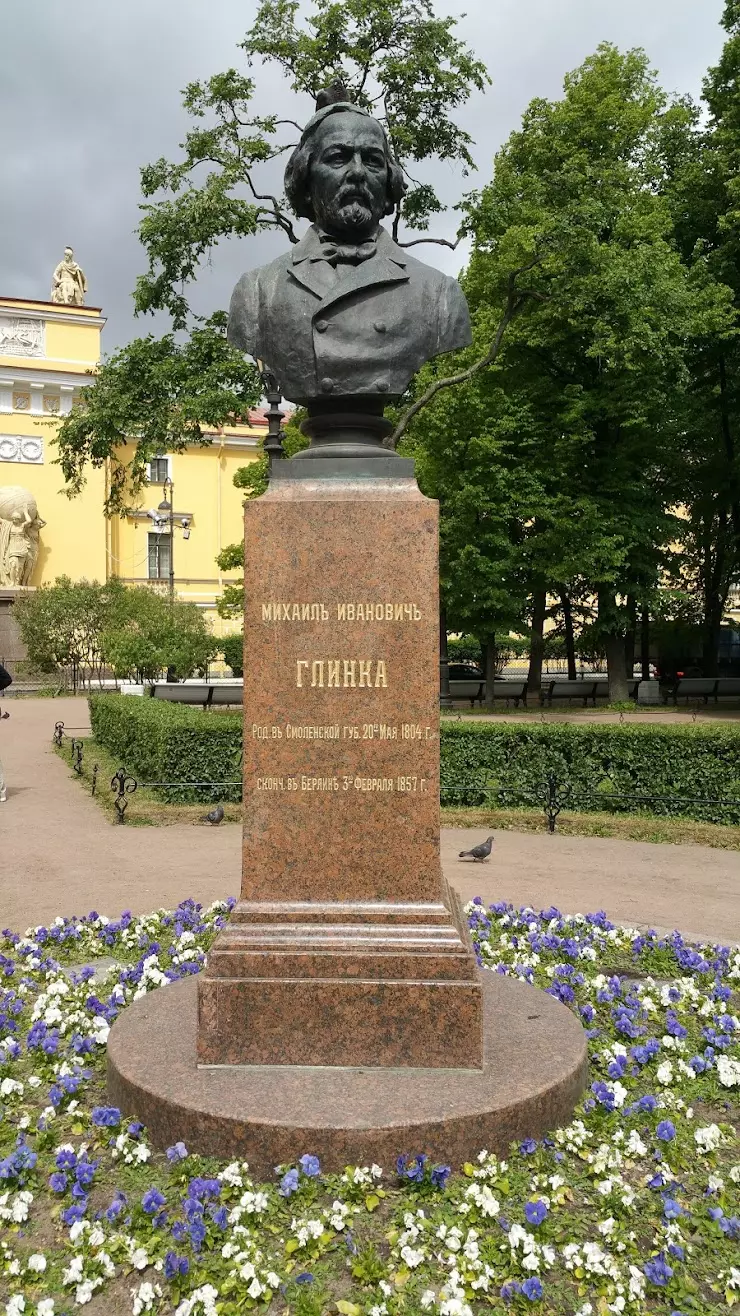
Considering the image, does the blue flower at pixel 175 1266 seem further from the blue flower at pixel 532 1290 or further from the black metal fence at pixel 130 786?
the black metal fence at pixel 130 786

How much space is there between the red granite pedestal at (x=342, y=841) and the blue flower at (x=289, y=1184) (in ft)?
1.96

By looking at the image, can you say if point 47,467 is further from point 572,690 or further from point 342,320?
point 342,320

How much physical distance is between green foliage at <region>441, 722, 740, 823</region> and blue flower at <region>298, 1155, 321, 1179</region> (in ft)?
29.3

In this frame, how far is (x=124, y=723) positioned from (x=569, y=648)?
2179 centimetres

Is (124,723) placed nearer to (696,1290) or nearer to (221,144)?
(221,144)

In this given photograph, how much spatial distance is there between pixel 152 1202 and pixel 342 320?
3680mm

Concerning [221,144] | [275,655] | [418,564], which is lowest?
[275,655]

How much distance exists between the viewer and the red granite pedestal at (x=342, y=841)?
164 inches

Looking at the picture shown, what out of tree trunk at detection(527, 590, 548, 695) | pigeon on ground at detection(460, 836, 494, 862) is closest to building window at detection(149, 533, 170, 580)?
tree trunk at detection(527, 590, 548, 695)

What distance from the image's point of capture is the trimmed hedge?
1235cm

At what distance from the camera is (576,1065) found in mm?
4199

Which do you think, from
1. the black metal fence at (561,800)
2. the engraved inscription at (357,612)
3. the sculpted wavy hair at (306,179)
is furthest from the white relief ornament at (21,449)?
the engraved inscription at (357,612)

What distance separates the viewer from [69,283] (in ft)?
151

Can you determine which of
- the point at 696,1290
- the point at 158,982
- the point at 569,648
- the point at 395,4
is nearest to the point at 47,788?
the point at 158,982
